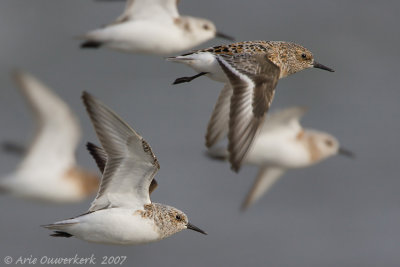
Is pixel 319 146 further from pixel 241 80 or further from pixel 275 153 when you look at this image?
pixel 241 80

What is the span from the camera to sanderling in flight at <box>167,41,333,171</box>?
585 cm

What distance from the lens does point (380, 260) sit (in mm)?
14180

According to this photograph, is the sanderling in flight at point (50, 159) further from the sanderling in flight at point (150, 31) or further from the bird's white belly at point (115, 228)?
the bird's white belly at point (115, 228)

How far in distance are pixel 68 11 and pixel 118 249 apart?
8.15m

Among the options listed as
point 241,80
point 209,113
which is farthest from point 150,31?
point 209,113

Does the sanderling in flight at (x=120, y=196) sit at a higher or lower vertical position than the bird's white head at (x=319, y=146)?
higher

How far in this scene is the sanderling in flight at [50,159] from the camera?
8.70 m

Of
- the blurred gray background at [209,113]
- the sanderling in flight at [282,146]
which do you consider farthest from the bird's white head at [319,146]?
the blurred gray background at [209,113]

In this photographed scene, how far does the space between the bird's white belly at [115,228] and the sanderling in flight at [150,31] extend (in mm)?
3138

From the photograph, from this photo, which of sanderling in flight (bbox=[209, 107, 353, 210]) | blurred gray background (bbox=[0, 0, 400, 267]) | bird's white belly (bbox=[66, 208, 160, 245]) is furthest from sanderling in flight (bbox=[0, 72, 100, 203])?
blurred gray background (bbox=[0, 0, 400, 267])

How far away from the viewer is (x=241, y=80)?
6102mm

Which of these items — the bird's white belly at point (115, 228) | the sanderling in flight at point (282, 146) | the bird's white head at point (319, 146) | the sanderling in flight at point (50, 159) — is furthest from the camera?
the bird's white head at point (319, 146)

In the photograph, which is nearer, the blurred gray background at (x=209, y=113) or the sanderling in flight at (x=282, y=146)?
the sanderling in flight at (x=282, y=146)

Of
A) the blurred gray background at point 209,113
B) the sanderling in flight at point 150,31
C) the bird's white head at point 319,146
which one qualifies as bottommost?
the blurred gray background at point 209,113
